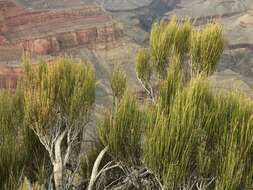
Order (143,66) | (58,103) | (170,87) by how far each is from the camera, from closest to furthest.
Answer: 1. (170,87)
2. (58,103)
3. (143,66)

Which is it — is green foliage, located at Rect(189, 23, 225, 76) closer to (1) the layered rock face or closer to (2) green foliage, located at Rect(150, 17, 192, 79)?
(2) green foliage, located at Rect(150, 17, 192, 79)

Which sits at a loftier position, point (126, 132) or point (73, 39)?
point (126, 132)

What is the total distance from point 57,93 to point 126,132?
5.86ft

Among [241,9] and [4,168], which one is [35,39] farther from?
[241,9]

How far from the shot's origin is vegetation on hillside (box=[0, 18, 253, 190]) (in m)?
8.89

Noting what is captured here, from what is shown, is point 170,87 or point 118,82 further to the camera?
point 118,82

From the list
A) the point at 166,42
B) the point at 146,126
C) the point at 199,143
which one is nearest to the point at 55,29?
the point at 166,42

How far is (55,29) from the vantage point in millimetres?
107125

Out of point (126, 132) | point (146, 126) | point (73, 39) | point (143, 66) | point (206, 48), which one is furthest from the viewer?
point (73, 39)

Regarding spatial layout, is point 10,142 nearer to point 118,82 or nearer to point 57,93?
point 57,93

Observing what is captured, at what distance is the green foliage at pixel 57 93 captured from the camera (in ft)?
34.1

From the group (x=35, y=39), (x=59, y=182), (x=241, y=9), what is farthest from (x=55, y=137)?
(x=241, y=9)

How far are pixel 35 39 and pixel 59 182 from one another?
90150 mm

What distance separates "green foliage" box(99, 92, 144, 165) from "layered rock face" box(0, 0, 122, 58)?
8507 centimetres
